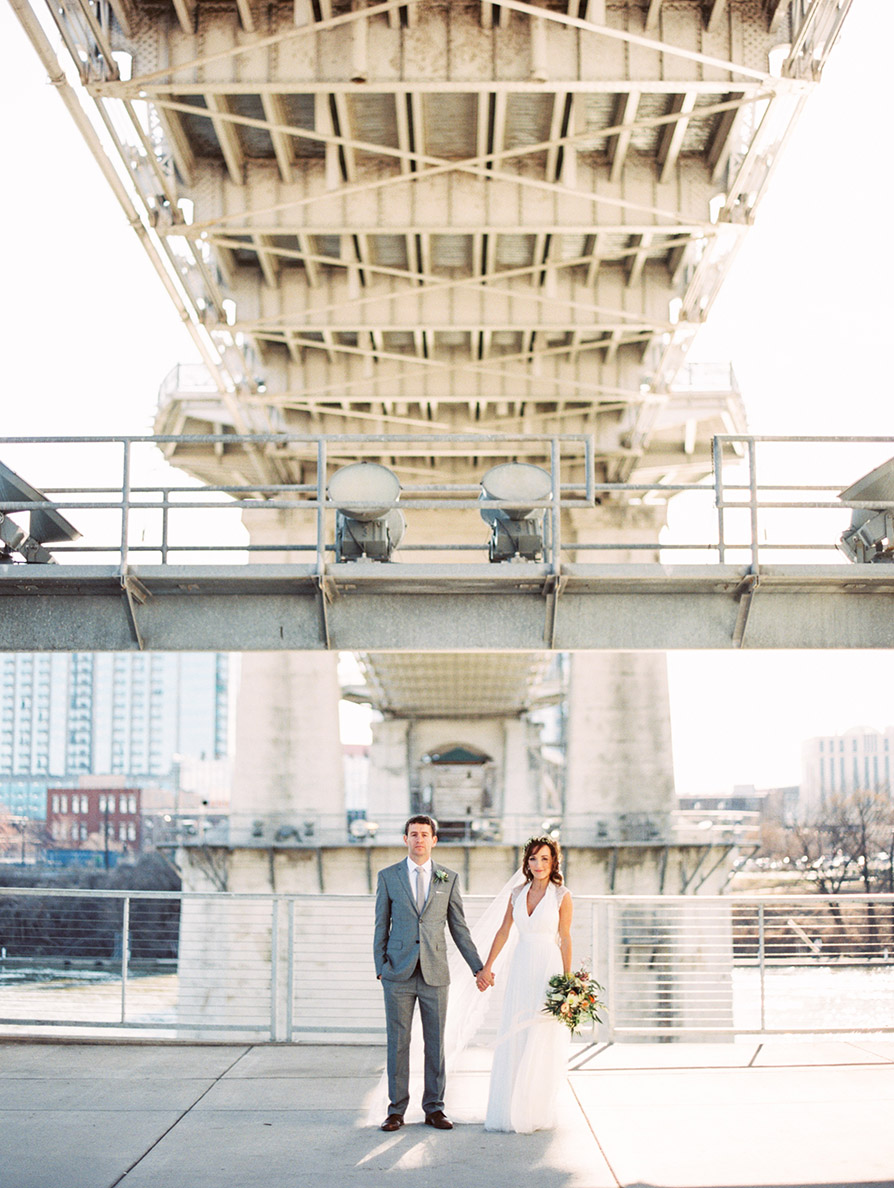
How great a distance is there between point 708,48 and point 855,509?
8.77 meters

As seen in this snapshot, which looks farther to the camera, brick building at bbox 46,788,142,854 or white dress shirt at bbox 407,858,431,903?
brick building at bbox 46,788,142,854

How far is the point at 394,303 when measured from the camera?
83.3 ft

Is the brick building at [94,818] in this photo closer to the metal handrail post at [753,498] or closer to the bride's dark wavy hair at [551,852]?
the metal handrail post at [753,498]

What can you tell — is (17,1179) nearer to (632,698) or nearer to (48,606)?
(48,606)

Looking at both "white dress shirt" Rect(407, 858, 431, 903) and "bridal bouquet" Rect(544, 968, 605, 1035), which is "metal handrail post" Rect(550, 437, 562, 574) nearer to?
"white dress shirt" Rect(407, 858, 431, 903)

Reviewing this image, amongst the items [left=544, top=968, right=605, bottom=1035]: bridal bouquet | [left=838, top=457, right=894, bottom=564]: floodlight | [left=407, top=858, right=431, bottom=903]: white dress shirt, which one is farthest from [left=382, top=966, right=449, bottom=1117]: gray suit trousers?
[left=838, top=457, right=894, bottom=564]: floodlight

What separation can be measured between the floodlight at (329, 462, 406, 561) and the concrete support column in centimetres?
2257

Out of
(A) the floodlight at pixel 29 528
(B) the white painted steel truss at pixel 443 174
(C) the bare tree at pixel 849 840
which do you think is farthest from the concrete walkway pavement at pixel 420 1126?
(C) the bare tree at pixel 849 840

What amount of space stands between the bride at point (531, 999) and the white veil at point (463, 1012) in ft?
0.40

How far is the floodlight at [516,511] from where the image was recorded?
12773 millimetres

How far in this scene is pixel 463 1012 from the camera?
8750 mm

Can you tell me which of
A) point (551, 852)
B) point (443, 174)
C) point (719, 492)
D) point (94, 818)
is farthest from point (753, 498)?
point (94, 818)

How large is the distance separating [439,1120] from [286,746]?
90.3ft

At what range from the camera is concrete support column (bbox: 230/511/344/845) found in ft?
115
